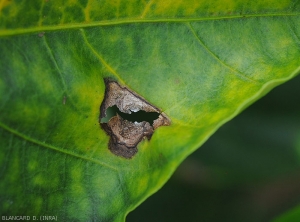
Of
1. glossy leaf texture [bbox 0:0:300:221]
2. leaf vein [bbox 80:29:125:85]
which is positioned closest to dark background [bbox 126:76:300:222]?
glossy leaf texture [bbox 0:0:300:221]

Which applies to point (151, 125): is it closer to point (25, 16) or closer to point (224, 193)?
point (25, 16)

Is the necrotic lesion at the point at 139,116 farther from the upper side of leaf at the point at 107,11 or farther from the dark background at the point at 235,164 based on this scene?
the dark background at the point at 235,164

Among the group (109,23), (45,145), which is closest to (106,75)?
(109,23)

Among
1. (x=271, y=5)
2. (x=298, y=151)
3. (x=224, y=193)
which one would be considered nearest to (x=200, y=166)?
(x=224, y=193)

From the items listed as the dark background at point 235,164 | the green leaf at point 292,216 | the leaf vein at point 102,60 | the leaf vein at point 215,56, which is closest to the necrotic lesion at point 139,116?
the leaf vein at point 102,60

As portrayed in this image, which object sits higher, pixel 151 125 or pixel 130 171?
pixel 151 125

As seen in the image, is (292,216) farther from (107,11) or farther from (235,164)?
(107,11)
